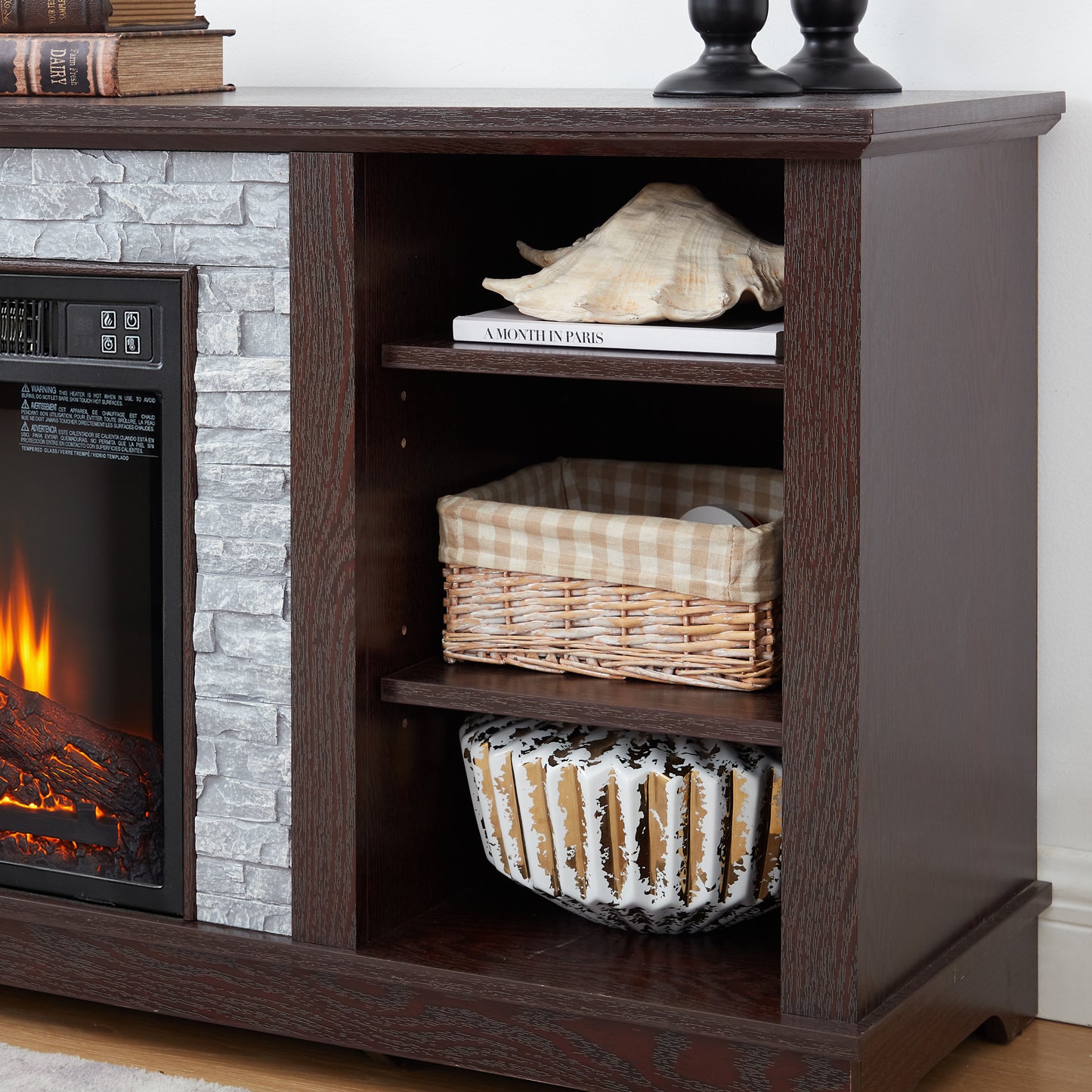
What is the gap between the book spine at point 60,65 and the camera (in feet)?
5.99

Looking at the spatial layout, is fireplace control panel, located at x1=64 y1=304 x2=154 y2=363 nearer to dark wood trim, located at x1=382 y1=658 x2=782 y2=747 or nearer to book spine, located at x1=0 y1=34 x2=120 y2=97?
book spine, located at x1=0 y1=34 x2=120 y2=97

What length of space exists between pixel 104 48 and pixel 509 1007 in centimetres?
107

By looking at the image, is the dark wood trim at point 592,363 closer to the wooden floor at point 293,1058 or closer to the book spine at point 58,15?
the book spine at point 58,15

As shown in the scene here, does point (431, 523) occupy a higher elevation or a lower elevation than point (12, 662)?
higher

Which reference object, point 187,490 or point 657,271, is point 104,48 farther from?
point 657,271

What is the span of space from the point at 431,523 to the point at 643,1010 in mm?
544

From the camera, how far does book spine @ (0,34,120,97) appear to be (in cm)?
183

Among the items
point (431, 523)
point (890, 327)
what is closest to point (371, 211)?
point (431, 523)

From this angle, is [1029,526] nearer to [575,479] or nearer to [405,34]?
[575,479]

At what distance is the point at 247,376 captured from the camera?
1738 mm

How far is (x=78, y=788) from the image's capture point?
190 cm

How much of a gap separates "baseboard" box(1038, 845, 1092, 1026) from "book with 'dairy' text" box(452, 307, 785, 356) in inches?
30.1

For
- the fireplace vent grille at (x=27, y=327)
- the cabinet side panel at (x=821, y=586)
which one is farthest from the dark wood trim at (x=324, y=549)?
the cabinet side panel at (x=821, y=586)

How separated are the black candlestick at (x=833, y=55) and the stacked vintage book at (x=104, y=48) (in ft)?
2.16
